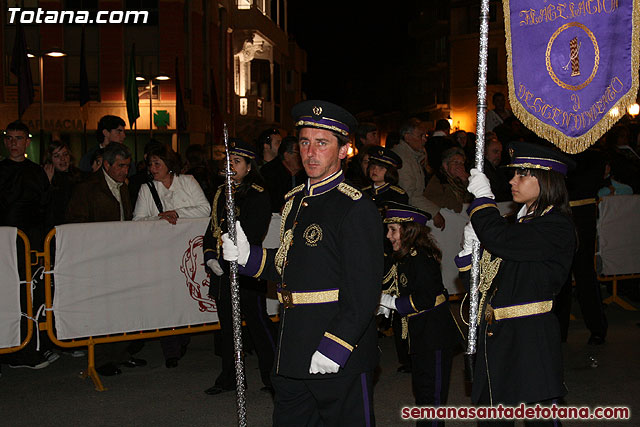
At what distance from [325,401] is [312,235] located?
86cm

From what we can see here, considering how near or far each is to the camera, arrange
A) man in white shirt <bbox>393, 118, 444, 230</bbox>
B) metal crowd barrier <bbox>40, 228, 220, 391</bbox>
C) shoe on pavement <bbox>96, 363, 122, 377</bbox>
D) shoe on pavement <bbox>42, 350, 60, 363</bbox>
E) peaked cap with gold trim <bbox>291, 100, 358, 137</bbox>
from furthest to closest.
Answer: man in white shirt <bbox>393, 118, 444, 230</bbox> → shoe on pavement <bbox>42, 350, 60, 363</bbox> → shoe on pavement <bbox>96, 363, 122, 377</bbox> → metal crowd barrier <bbox>40, 228, 220, 391</bbox> → peaked cap with gold trim <bbox>291, 100, 358, 137</bbox>

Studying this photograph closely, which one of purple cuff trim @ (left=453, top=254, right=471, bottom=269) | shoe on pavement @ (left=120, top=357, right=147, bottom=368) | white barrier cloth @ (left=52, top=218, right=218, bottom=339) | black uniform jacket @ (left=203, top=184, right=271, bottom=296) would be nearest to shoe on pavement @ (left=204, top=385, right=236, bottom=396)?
black uniform jacket @ (left=203, top=184, right=271, bottom=296)

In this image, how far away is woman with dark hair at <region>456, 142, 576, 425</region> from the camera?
14.5 feet

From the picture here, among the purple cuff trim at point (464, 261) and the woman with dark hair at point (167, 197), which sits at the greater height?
the woman with dark hair at point (167, 197)

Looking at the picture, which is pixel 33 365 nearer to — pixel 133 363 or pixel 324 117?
pixel 133 363

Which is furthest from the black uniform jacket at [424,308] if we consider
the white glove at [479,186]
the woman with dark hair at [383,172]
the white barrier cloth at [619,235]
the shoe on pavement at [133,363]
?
the white barrier cloth at [619,235]

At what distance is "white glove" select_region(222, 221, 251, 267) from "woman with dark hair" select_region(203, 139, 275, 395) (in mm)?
2311

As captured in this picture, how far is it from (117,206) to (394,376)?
131 inches

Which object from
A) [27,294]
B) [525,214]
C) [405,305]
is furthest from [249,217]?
[525,214]

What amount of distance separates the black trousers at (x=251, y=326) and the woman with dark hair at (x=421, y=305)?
1516mm

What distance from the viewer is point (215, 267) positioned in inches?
272

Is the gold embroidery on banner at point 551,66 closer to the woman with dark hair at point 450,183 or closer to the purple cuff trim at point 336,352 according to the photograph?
the purple cuff trim at point 336,352

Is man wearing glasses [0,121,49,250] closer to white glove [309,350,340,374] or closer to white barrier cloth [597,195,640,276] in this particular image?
white glove [309,350,340,374]

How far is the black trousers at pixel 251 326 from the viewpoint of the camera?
707 cm
